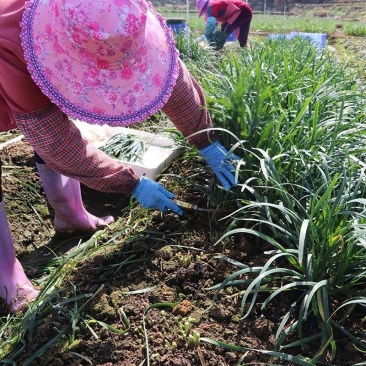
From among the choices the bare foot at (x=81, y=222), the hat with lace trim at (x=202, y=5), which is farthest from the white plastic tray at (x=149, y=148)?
the hat with lace trim at (x=202, y=5)

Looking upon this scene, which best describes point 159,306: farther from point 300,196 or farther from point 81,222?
point 81,222

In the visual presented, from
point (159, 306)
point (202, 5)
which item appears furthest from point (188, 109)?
point (202, 5)

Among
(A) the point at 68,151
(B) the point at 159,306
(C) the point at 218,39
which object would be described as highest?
(A) the point at 68,151

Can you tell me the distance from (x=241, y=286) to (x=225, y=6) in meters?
5.95

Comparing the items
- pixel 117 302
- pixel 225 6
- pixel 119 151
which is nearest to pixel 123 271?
pixel 117 302

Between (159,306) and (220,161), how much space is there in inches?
26.4

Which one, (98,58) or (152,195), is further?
(152,195)

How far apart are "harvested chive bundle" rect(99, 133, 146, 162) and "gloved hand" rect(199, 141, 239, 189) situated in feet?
2.06

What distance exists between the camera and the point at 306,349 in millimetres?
1224

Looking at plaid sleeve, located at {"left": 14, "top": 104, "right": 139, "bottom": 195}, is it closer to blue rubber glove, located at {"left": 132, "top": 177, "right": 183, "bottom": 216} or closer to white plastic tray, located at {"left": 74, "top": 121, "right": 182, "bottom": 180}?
blue rubber glove, located at {"left": 132, "top": 177, "right": 183, "bottom": 216}

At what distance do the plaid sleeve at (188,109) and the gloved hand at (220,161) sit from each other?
39 millimetres

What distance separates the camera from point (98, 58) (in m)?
1.23

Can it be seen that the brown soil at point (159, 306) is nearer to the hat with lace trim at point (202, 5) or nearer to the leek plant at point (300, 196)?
the leek plant at point (300, 196)

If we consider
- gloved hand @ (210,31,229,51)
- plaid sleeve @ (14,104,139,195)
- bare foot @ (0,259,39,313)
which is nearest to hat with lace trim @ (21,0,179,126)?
plaid sleeve @ (14,104,139,195)
